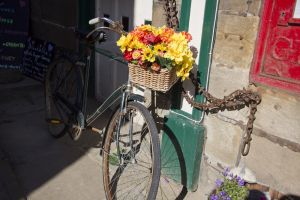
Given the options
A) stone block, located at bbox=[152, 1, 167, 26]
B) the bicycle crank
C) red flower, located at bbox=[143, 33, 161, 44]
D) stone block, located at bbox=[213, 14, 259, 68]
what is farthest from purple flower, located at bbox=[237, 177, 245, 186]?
the bicycle crank

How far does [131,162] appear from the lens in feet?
10.5

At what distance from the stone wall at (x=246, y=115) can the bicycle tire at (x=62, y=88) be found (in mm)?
1635

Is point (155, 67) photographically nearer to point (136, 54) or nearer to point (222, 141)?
point (136, 54)

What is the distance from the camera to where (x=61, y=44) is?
654cm

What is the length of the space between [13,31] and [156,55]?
15.9ft

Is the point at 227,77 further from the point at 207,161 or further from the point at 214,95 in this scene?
the point at 207,161

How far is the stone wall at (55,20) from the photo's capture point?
6.13 m

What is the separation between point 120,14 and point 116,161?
2.31 m

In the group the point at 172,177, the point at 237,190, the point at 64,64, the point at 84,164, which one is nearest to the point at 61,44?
the point at 64,64

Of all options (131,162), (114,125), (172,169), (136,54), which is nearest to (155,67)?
(136,54)

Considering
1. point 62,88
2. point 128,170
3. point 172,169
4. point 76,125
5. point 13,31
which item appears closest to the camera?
point 172,169

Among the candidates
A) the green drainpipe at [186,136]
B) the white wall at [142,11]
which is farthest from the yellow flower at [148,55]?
the white wall at [142,11]

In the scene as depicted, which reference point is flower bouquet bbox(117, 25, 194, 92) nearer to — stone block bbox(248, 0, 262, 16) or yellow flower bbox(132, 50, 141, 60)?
yellow flower bbox(132, 50, 141, 60)

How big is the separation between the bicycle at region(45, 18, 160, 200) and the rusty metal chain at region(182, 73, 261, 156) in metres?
0.54
